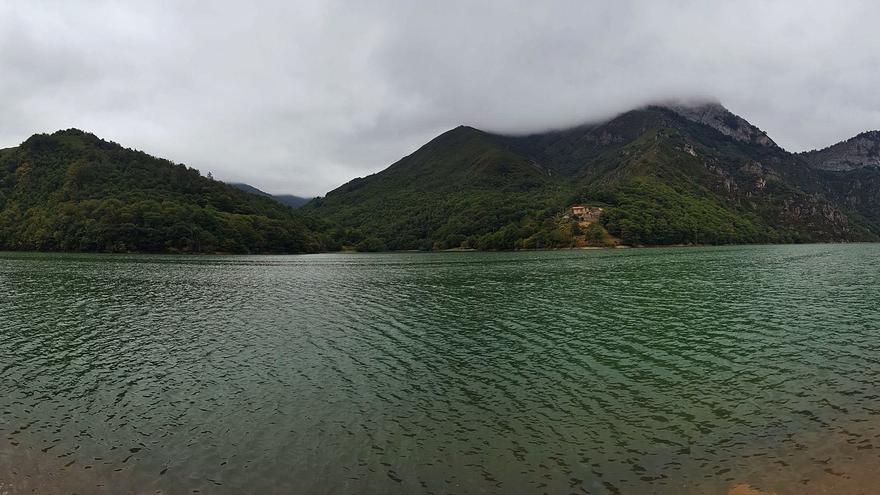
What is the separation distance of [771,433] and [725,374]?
806cm

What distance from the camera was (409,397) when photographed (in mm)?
22922

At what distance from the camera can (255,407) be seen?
21844 mm

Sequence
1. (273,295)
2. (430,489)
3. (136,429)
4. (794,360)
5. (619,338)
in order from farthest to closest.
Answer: (273,295) < (619,338) < (794,360) < (136,429) < (430,489)

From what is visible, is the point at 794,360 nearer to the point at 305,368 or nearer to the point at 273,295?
the point at 305,368

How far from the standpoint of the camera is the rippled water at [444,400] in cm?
1514

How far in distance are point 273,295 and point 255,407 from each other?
44.0 meters

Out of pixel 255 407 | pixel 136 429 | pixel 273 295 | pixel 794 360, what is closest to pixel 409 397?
pixel 255 407

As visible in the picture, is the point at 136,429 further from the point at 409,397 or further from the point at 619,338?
the point at 619,338

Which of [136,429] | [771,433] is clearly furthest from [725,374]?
[136,429]

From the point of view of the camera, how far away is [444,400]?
73.3 ft

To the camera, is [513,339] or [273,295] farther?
[273,295]

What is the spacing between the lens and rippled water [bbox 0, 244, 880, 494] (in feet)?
49.7

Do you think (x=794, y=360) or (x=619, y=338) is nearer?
(x=794, y=360)

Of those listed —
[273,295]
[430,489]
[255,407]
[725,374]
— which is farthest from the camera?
[273,295]
